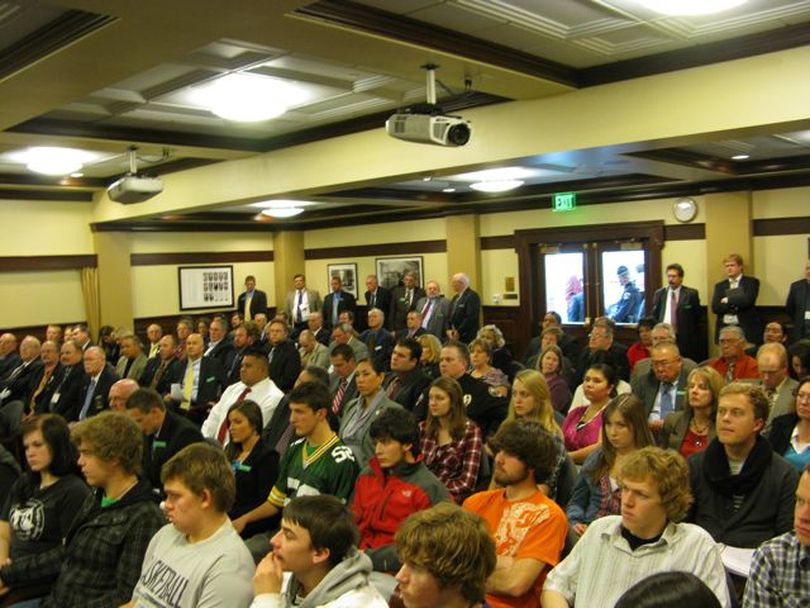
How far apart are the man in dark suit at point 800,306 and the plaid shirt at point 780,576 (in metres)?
6.14

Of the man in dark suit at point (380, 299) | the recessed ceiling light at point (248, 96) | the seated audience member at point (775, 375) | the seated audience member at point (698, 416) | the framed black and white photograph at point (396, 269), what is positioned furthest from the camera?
the framed black and white photograph at point (396, 269)

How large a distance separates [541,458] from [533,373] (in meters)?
1.33

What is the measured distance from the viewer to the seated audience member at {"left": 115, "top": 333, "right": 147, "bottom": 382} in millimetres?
7090

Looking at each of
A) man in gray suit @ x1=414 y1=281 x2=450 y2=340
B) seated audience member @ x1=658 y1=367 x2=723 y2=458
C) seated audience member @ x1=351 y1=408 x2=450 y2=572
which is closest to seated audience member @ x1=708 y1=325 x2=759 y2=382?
seated audience member @ x1=658 y1=367 x2=723 y2=458

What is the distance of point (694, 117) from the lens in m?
4.14

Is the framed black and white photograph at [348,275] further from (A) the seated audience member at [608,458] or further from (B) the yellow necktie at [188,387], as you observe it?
(A) the seated audience member at [608,458]

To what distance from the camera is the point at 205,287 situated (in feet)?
38.4

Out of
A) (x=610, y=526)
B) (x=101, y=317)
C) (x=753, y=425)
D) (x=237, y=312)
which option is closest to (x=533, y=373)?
(x=753, y=425)

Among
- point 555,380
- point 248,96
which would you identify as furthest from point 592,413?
point 248,96

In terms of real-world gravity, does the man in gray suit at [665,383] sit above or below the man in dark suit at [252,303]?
below

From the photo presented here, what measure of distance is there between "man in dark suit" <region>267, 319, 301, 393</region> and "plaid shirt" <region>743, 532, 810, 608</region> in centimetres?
491

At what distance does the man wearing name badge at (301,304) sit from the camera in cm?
1116

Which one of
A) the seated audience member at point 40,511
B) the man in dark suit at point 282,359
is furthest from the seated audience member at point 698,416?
the man in dark suit at point 282,359

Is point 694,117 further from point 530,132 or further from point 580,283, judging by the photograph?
point 580,283
